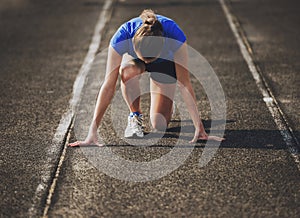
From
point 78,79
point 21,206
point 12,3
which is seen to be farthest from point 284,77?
point 12,3

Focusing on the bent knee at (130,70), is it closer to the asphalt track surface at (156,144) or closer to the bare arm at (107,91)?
Result: the bare arm at (107,91)

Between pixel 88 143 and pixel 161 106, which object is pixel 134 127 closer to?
pixel 161 106

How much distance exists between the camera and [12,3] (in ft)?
54.0

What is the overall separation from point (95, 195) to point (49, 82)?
402cm

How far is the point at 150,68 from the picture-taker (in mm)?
6449

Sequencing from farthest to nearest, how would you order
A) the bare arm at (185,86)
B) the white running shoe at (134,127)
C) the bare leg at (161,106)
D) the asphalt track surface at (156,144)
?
the bare leg at (161,106) < the white running shoe at (134,127) < the bare arm at (185,86) < the asphalt track surface at (156,144)

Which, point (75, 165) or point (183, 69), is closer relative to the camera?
point (75, 165)

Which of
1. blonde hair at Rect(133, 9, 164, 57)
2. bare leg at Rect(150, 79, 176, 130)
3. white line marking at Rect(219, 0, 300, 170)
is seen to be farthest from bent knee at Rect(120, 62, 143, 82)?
white line marking at Rect(219, 0, 300, 170)

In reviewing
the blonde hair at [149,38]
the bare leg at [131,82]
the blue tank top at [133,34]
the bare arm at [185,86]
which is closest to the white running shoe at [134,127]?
the bare leg at [131,82]

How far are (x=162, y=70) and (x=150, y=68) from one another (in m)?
0.14

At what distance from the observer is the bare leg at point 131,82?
6.34 m

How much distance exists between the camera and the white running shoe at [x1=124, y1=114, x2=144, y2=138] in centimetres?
650

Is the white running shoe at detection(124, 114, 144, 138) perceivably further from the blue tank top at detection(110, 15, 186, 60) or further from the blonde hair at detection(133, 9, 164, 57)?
the blonde hair at detection(133, 9, 164, 57)

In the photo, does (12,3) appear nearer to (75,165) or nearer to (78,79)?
(78,79)
